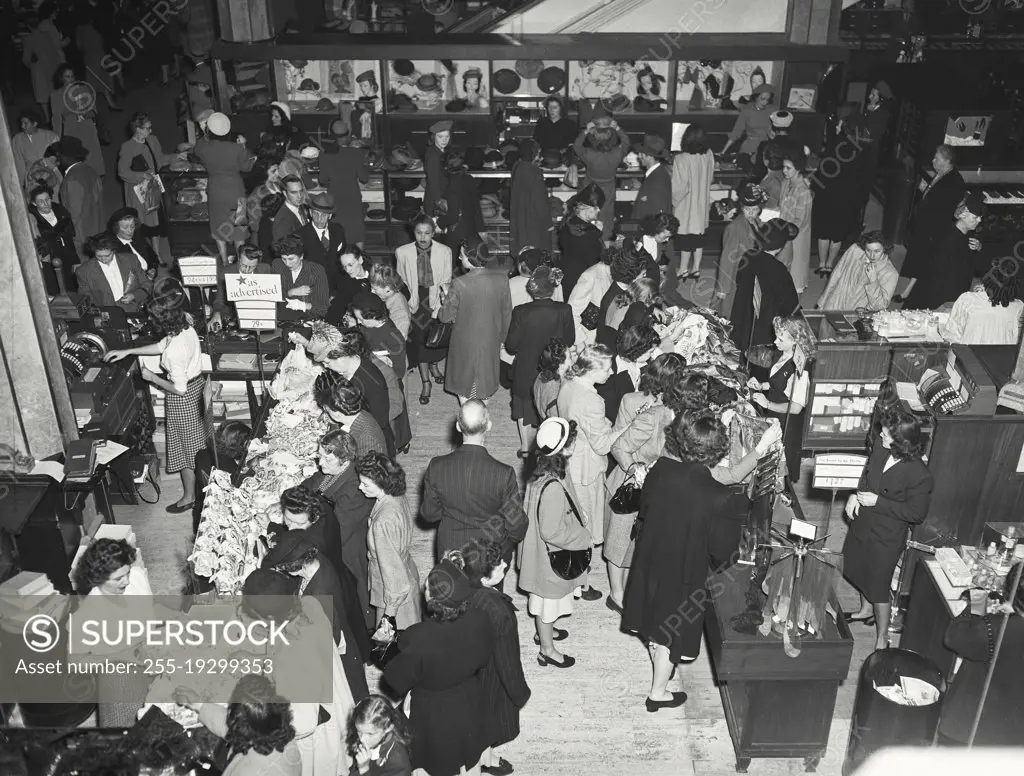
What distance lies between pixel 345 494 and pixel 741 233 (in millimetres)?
4673

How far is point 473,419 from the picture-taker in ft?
17.3

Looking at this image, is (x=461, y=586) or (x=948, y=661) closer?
(x=461, y=586)

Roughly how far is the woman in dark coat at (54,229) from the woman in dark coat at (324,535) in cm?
546

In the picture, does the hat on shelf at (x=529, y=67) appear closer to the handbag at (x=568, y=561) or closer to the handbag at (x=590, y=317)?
the handbag at (x=590, y=317)

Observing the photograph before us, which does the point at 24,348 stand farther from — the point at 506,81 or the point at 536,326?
the point at 506,81

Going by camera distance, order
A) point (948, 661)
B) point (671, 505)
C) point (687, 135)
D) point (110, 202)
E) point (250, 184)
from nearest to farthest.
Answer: point (671, 505), point (948, 661), point (687, 135), point (250, 184), point (110, 202)

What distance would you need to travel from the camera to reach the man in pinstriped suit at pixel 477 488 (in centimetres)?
524

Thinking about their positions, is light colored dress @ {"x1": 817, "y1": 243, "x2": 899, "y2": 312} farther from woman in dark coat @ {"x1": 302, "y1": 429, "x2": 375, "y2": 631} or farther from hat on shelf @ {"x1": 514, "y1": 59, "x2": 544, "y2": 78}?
hat on shelf @ {"x1": 514, "y1": 59, "x2": 544, "y2": 78}

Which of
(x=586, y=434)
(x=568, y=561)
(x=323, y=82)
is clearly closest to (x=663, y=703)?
(x=568, y=561)

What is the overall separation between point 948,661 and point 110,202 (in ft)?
35.2

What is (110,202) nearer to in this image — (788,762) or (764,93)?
(764,93)

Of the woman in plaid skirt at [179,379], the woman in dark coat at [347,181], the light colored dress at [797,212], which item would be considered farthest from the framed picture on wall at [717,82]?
the woman in plaid skirt at [179,379]

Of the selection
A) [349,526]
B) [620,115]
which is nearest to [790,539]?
[349,526]

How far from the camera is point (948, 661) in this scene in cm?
531
